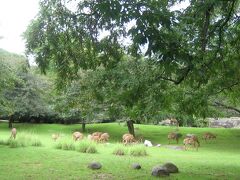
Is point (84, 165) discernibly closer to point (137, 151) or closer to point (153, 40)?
point (137, 151)

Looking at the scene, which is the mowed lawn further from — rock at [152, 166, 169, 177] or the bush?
the bush

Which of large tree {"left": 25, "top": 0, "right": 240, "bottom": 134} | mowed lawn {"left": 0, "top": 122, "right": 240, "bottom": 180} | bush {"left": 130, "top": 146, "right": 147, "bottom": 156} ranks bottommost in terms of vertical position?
mowed lawn {"left": 0, "top": 122, "right": 240, "bottom": 180}

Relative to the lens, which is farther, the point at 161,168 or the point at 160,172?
the point at 161,168

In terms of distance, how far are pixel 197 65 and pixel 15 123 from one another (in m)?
42.2

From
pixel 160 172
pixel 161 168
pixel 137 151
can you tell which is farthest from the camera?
pixel 137 151

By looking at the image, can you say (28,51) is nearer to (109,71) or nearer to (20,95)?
(109,71)

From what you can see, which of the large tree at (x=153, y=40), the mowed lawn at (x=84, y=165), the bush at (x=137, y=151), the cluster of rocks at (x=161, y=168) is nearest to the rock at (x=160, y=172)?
the cluster of rocks at (x=161, y=168)

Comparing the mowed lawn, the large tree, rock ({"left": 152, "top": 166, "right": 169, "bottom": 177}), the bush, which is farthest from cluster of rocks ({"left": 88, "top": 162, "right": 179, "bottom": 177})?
the bush

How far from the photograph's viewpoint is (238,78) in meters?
12.0

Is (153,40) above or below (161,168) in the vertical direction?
above

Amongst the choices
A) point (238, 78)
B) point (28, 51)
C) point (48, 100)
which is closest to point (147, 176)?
point (238, 78)

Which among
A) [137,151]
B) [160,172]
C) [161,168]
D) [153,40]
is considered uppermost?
[153,40]

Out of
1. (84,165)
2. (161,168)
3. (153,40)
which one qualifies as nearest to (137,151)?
(84,165)

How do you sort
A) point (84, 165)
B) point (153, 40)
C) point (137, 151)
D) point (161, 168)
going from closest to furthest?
point (153, 40), point (161, 168), point (84, 165), point (137, 151)
